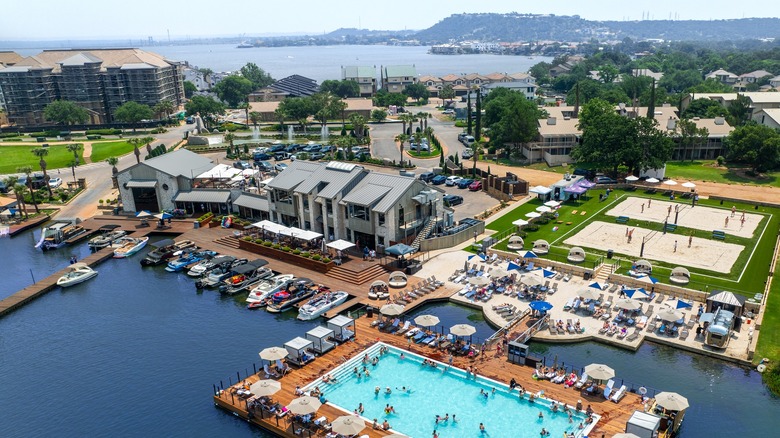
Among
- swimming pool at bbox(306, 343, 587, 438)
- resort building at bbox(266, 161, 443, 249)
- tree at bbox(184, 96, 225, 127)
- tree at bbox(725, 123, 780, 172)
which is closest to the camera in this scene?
swimming pool at bbox(306, 343, 587, 438)

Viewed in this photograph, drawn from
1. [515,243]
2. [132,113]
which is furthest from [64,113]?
[515,243]

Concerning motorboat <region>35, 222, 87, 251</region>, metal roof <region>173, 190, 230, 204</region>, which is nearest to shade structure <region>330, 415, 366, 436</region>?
metal roof <region>173, 190, 230, 204</region>

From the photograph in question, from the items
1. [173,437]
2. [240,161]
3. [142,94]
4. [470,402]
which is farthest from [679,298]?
[142,94]

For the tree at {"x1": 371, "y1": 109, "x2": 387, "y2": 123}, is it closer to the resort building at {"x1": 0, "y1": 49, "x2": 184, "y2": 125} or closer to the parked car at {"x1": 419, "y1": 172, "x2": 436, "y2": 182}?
the parked car at {"x1": 419, "y1": 172, "x2": 436, "y2": 182}

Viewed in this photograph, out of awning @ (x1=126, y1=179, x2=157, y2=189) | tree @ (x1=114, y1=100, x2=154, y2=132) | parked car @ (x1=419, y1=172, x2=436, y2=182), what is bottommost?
parked car @ (x1=419, y1=172, x2=436, y2=182)

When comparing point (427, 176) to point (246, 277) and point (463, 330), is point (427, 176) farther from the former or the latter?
point (463, 330)

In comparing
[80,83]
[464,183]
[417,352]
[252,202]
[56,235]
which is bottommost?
[417,352]

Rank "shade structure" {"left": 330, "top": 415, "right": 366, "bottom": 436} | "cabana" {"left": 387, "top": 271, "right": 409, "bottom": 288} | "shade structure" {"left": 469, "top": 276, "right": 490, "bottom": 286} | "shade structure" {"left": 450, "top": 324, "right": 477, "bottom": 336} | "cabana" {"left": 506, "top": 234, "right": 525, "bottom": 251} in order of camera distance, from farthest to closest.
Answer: "cabana" {"left": 506, "top": 234, "right": 525, "bottom": 251}, "cabana" {"left": 387, "top": 271, "right": 409, "bottom": 288}, "shade structure" {"left": 469, "top": 276, "right": 490, "bottom": 286}, "shade structure" {"left": 450, "top": 324, "right": 477, "bottom": 336}, "shade structure" {"left": 330, "top": 415, "right": 366, "bottom": 436}
